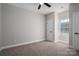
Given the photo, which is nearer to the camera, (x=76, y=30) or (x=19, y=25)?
(x=76, y=30)

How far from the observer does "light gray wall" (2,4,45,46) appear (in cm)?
417

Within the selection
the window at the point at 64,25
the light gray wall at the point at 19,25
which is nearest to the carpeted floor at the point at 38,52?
the light gray wall at the point at 19,25

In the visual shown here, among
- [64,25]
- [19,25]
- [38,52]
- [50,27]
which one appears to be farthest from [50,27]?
[38,52]

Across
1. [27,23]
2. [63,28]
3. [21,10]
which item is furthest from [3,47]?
[63,28]

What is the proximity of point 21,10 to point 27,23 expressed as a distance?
3.15 ft

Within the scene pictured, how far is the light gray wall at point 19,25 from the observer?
4.17 m

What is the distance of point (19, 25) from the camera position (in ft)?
15.8

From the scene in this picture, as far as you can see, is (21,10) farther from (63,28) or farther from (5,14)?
(63,28)

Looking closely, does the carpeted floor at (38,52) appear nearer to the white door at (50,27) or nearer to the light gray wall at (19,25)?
the light gray wall at (19,25)

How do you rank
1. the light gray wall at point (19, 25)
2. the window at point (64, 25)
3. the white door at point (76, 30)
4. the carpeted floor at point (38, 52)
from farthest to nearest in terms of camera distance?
1. the window at point (64, 25)
2. the light gray wall at point (19, 25)
3. the white door at point (76, 30)
4. the carpeted floor at point (38, 52)

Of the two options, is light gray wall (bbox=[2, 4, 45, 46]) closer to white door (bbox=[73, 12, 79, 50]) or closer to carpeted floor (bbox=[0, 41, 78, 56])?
carpeted floor (bbox=[0, 41, 78, 56])

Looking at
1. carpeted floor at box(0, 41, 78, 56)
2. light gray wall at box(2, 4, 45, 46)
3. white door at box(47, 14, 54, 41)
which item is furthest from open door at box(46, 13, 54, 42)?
carpeted floor at box(0, 41, 78, 56)

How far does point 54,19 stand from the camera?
593cm

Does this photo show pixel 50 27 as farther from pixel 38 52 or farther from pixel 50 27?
pixel 38 52
